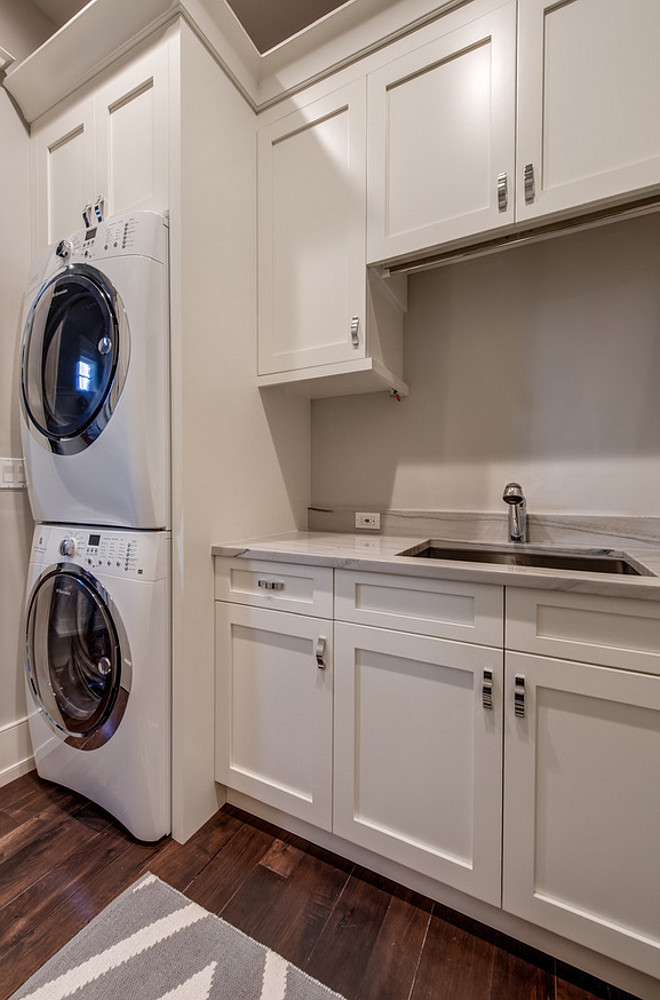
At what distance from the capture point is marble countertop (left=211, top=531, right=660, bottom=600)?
926 mm

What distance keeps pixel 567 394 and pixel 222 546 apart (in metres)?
1.30

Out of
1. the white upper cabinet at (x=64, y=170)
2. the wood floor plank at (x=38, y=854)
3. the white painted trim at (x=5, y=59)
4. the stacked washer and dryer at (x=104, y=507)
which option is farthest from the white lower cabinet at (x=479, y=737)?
the white painted trim at (x=5, y=59)

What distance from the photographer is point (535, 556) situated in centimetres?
148

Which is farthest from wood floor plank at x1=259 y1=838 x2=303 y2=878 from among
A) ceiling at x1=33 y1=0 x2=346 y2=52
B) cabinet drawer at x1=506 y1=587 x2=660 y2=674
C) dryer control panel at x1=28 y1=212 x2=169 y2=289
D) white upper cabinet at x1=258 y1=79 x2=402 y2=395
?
ceiling at x1=33 y1=0 x2=346 y2=52

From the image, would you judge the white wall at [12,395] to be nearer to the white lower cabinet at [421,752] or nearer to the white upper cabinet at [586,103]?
the white lower cabinet at [421,752]

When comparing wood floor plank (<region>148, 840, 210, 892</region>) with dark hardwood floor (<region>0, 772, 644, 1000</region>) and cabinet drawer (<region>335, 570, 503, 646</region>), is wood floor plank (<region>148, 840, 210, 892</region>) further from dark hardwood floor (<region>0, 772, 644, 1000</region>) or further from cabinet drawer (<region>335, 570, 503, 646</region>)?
cabinet drawer (<region>335, 570, 503, 646</region>)

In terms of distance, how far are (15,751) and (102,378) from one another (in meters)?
1.47

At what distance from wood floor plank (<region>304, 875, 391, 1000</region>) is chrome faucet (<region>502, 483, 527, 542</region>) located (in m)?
1.14

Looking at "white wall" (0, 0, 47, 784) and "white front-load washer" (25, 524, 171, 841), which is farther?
"white wall" (0, 0, 47, 784)

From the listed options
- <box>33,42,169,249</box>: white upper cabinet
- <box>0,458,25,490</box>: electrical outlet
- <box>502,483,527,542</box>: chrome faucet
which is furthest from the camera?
<box>0,458,25,490</box>: electrical outlet

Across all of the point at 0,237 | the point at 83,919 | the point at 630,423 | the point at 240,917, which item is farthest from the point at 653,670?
the point at 0,237

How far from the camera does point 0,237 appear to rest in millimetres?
1620

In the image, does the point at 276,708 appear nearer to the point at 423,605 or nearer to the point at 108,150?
the point at 423,605

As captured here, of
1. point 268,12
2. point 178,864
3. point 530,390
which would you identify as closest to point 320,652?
point 178,864
